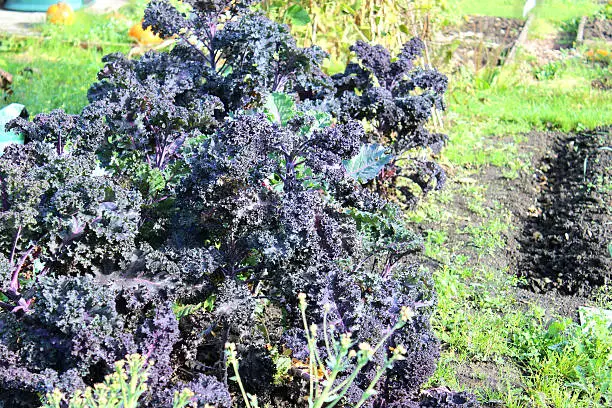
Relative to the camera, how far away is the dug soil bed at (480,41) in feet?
24.7

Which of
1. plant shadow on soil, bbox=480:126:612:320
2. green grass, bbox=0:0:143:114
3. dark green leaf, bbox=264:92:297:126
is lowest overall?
plant shadow on soil, bbox=480:126:612:320

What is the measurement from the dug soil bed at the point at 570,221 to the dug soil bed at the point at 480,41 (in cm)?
159

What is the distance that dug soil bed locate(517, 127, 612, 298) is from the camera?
4.07 metres

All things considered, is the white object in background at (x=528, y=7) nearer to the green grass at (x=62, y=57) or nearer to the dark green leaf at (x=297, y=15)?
the green grass at (x=62, y=57)

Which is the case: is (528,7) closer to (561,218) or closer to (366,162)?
(561,218)

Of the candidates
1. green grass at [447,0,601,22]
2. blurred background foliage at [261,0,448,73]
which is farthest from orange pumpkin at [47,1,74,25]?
green grass at [447,0,601,22]

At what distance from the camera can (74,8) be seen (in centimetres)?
912

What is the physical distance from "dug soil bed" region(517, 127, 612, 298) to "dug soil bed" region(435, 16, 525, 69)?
5.22ft

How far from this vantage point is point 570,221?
15.4 ft

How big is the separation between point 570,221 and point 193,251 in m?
3.16

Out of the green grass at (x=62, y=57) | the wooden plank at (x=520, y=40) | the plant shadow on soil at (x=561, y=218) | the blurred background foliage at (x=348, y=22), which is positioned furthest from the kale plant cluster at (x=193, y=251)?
the wooden plank at (x=520, y=40)

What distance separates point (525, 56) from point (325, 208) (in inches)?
271

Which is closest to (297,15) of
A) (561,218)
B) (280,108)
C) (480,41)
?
(280,108)

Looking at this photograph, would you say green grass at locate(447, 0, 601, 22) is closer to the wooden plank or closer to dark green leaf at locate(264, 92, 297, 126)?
the wooden plank
